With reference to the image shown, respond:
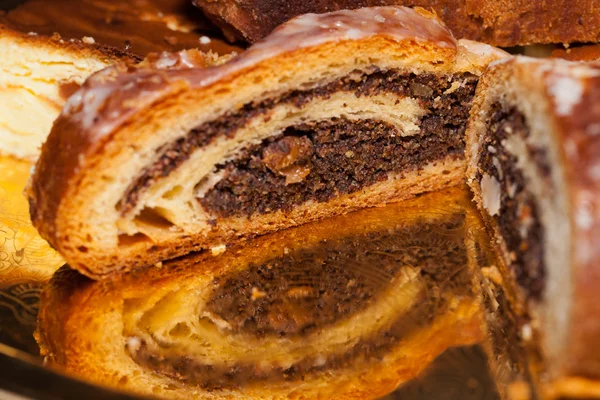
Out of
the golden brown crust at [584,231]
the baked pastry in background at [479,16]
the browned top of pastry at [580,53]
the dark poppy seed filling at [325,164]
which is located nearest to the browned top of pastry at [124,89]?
the dark poppy seed filling at [325,164]

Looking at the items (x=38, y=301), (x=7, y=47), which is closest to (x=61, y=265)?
(x=38, y=301)

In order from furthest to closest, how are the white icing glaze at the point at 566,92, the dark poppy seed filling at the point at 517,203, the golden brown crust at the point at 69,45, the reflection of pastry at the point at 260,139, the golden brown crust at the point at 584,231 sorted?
the golden brown crust at the point at 69,45 → the reflection of pastry at the point at 260,139 → the dark poppy seed filling at the point at 517,203 → the white icing glaze at the point at 566,92 → the golden brown crust at the point at 584,231

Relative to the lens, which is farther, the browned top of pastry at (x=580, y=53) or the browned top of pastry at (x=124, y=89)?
the browned top of pastry at (x=580, y=53)

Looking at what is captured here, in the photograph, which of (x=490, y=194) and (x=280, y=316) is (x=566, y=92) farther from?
(x=280, y=316)

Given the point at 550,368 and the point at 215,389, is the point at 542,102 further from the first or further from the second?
the point at 215,389

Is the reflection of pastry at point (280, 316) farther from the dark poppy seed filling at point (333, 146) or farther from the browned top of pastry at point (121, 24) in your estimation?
the browned top of pastry at point (121, 24)

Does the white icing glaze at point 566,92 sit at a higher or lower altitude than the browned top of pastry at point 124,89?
higher

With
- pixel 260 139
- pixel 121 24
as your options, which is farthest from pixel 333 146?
pixel 121 24
